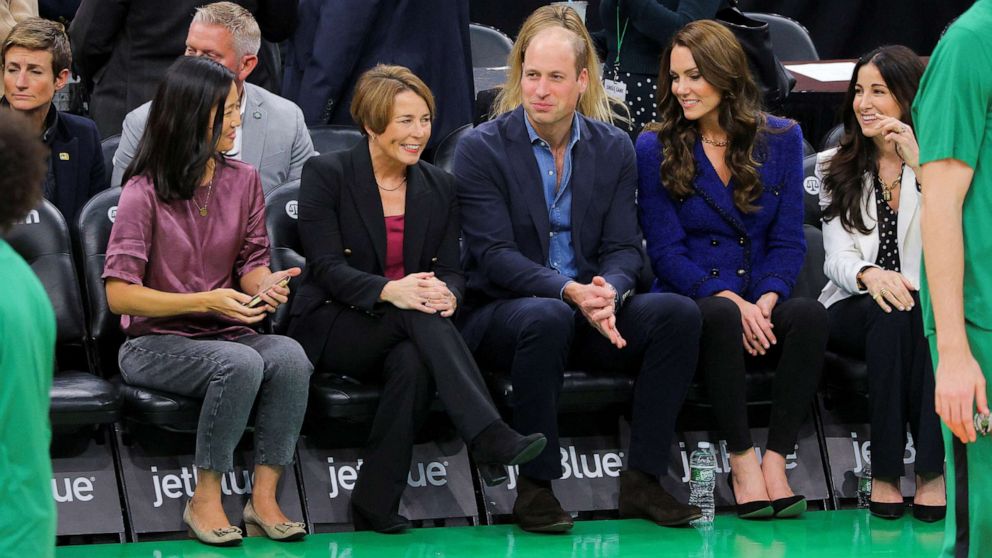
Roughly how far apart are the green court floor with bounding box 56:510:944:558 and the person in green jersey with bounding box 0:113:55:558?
2221 millimetres

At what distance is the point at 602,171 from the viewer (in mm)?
5500

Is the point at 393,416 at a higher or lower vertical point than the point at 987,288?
lower

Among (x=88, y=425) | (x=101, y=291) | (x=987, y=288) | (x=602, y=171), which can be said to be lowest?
(x=88, y=425)

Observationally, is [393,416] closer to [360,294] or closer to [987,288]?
[360,294]

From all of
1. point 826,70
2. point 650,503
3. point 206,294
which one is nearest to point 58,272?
point 206,294

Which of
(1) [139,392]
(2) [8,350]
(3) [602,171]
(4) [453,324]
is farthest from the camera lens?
(3) [602,171]

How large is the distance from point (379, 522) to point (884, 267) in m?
2.08

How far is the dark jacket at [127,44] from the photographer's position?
6457mm

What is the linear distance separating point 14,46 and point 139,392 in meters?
1.71

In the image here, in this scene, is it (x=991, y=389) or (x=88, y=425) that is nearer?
(x=991, y=389)

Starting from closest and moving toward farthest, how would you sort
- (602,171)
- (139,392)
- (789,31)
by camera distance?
1. (139,392)
2. (602,171)
3. (789,31)

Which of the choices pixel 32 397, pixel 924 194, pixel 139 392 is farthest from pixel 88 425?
pixel 924 194

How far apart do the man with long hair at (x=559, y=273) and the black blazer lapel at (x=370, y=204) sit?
35 cm

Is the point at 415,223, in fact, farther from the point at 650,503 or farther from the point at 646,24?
the point at 646,24
